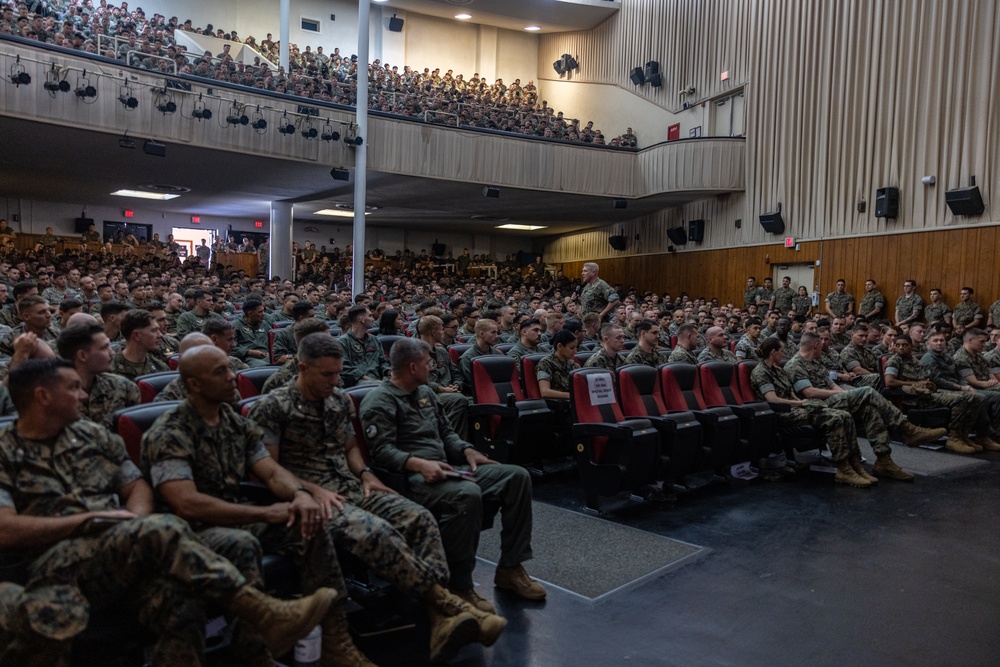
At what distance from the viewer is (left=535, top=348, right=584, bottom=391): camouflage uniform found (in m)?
4.87

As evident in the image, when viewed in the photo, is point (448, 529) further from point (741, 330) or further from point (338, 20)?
point (338, 20)

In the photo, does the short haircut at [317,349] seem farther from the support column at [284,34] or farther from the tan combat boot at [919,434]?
the support column at [284,34]

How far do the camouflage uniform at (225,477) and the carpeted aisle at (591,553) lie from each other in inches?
46.9

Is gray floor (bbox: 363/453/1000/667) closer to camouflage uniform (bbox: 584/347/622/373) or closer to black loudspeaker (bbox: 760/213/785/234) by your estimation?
camouflage uniform (bbox: 584/347/622/373)

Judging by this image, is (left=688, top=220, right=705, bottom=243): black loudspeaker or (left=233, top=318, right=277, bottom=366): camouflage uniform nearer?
(left=233, top=318, right=277, bottom=366): camouflage uniform

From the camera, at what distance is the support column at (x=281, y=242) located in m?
15.5

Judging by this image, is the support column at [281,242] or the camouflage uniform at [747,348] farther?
the support column at [281,242]

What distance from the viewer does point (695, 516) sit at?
13.0 ft

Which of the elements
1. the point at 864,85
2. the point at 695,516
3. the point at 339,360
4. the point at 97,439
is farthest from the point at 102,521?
the point at 864,85

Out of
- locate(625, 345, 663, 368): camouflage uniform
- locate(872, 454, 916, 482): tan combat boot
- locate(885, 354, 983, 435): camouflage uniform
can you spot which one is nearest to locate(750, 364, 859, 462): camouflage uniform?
locate(872, 454, 916, 482): tan combat boot

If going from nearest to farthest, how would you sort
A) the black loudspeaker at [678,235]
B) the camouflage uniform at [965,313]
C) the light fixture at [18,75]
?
the light fixture at [18,75] < the camouflage uniform at [965,313] < the black loudspeaker at [678,235]

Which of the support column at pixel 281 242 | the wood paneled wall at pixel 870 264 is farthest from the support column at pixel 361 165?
the wood paneled wall at pixel 870 264

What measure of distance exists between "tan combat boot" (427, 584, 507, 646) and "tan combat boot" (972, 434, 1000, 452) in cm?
559

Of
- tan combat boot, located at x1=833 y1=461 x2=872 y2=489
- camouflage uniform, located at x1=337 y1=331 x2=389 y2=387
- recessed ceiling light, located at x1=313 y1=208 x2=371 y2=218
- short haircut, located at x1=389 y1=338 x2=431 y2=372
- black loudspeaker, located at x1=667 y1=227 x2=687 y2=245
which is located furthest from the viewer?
recessed ceiling light, located at x1=313 y1=208 x2=371 y2=218
